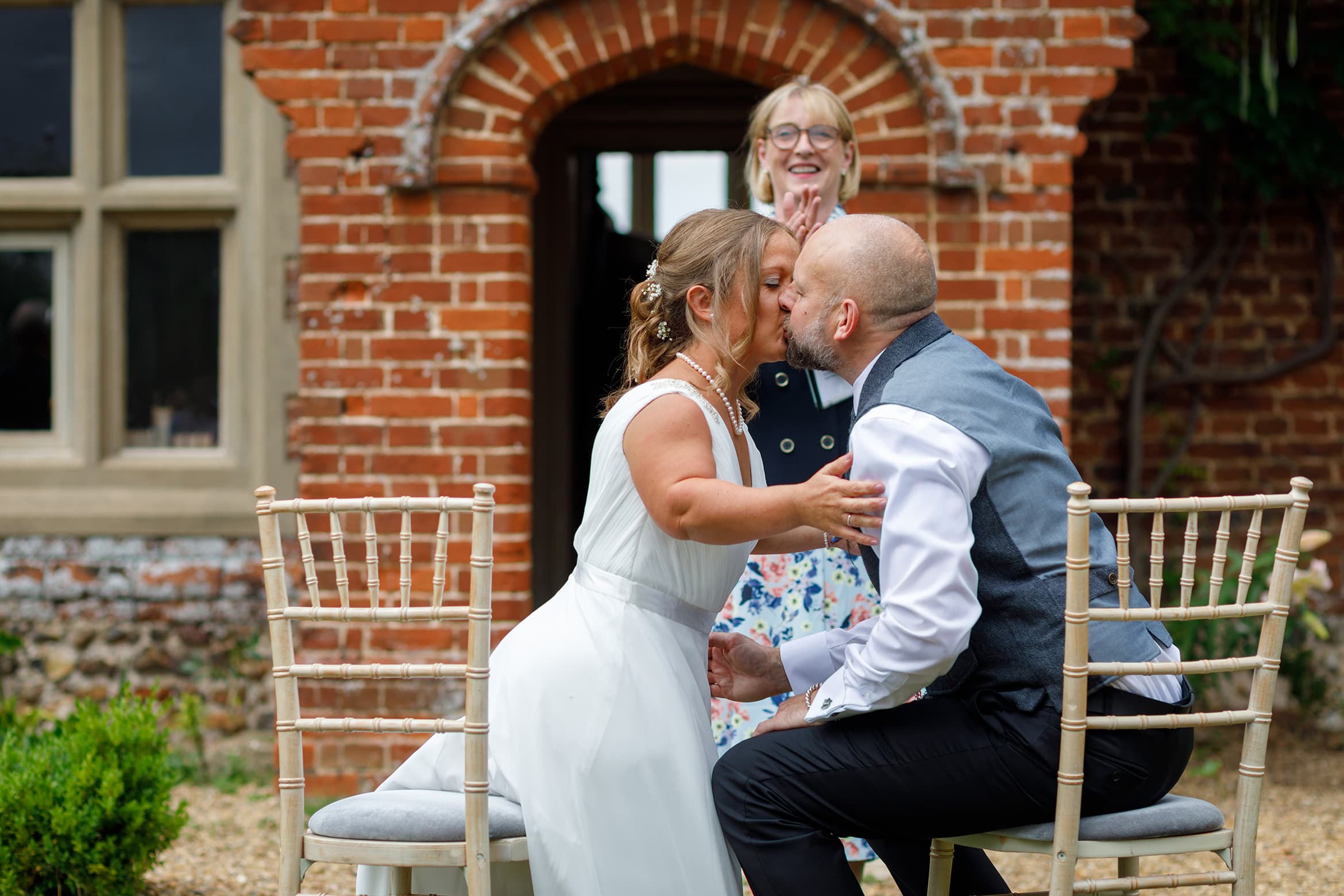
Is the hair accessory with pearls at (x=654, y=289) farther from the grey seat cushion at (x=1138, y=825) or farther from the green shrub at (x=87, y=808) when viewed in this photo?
the green shrub at (x=87, y=808)

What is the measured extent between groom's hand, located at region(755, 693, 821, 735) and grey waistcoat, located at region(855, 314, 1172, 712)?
0.88 feet

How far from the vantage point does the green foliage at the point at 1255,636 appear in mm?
4742

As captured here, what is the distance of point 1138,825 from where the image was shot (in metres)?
2.01

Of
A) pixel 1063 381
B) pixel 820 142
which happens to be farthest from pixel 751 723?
pixel 1063 381

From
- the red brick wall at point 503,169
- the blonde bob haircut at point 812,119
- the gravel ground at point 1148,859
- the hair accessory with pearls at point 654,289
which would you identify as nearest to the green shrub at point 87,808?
the gravel ground at point 1148,859

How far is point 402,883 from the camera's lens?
2.16 meters

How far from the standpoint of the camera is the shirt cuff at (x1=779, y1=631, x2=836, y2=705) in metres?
2.27

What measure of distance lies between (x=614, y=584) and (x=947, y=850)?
0.75 meters

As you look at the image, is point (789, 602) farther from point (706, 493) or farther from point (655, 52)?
point (655, 52)

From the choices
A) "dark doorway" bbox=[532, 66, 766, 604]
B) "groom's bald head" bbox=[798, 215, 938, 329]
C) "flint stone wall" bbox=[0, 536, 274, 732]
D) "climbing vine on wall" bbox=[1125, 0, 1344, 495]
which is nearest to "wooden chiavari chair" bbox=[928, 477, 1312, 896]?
"groom's bald head" bbox=[798, 215, 938, 329]

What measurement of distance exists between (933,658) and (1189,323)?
13.6ft

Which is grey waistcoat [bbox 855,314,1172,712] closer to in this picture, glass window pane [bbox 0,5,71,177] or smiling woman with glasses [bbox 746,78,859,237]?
smiling woman with glasses [bbox 746,78,859,237]

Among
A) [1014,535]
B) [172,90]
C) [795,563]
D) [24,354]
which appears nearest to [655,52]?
[795,563]

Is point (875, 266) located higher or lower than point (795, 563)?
higher
